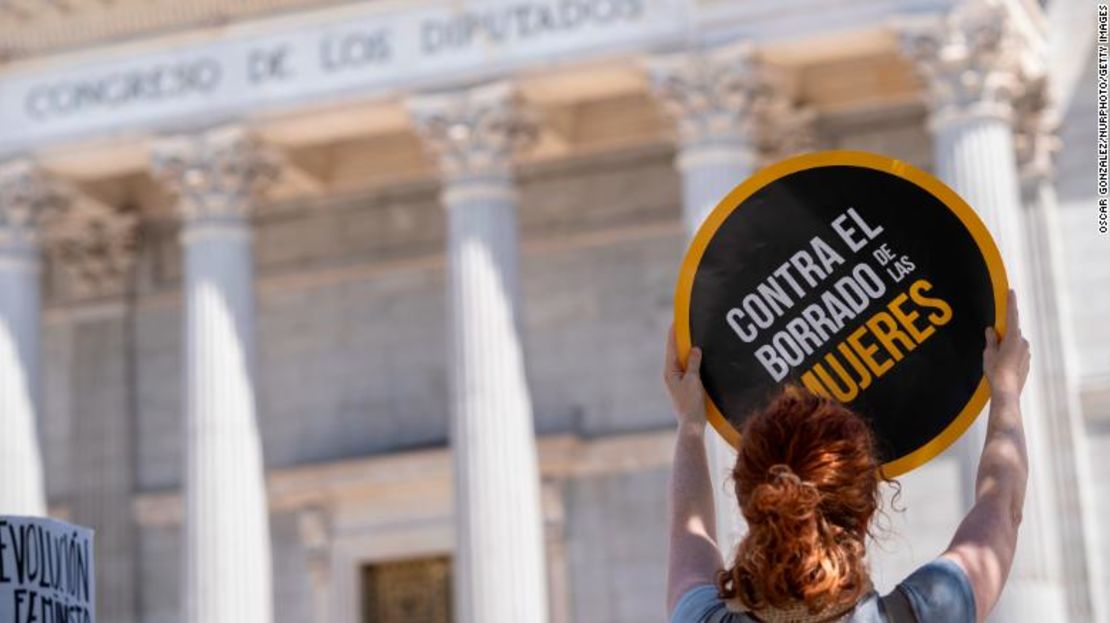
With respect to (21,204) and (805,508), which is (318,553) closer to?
(21,204)

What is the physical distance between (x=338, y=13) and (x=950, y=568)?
2321 cm

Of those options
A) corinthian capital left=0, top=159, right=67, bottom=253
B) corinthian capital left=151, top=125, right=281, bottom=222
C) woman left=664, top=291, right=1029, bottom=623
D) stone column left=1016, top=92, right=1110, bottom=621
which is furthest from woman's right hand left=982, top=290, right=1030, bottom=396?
corinthian capital left=0, top=159, right=67, bottom=253

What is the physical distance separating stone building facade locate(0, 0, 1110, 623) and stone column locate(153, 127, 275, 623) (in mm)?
43

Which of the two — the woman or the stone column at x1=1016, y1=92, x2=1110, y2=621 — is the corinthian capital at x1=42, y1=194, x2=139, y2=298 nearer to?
the stone column at x1=1016, y1=92, x2=1110, y2=621

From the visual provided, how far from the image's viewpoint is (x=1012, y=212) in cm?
2388

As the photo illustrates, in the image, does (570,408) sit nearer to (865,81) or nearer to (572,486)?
(572,486)

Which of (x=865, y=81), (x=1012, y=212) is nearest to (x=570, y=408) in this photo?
(x=865, y=81)

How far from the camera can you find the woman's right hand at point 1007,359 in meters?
4.91

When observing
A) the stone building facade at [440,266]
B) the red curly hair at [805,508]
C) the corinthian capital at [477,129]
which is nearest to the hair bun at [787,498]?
the red curly hair at [805,508]

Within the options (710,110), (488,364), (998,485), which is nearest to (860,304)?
(998,485)

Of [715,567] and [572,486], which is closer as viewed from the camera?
[715,567]

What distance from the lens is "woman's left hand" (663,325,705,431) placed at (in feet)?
16.9

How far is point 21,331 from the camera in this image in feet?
91.7

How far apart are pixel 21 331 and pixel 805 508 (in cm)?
2492
